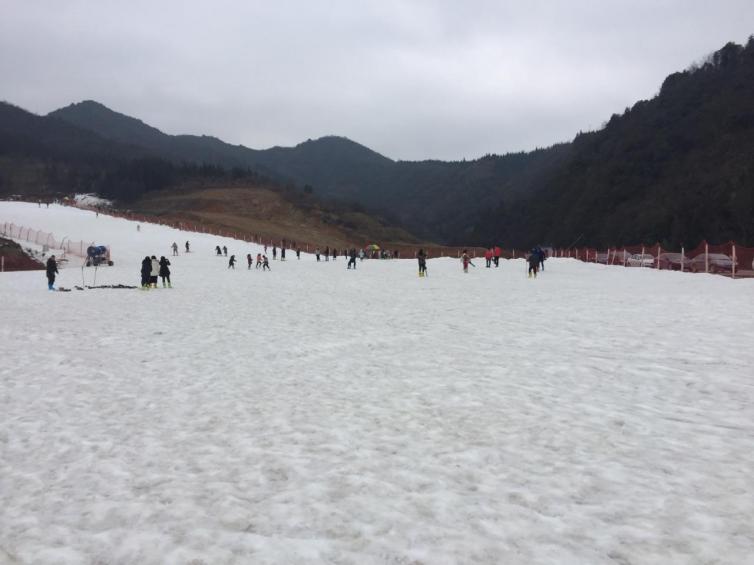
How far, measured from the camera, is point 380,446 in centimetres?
552

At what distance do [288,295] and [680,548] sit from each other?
20003mm

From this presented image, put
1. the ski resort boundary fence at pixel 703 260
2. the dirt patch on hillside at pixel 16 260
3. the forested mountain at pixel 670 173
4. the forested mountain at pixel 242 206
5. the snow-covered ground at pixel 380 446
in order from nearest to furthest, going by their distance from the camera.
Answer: the snow-covered ground at pixel 380 446, the ski resort boundary fence at pixel 703 260, the dirt patch on hillside at pixel 16 260, the forested mountain at pixel 670 173, the forested mountain at pixel 242 206

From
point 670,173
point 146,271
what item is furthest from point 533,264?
point 670,173

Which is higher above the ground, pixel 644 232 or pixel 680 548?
pixel 644 232

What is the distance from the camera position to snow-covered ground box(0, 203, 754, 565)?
12.4 feet

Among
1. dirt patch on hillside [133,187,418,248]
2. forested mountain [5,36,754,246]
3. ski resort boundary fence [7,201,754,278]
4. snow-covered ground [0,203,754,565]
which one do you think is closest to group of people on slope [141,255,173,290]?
snow-covered ground [0,203,754,565]

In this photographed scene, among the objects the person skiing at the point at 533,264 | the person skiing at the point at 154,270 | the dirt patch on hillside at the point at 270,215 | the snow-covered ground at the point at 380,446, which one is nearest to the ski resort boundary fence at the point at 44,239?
the person skiing at the point at 154,270

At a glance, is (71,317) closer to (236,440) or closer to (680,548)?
(236,440)

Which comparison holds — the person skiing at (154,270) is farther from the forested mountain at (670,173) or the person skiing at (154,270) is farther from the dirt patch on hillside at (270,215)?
the forested mountain at (670,173)

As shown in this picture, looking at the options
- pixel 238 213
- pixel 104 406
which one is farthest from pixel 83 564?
pixel 238 213

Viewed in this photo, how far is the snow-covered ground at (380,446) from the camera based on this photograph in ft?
12.4

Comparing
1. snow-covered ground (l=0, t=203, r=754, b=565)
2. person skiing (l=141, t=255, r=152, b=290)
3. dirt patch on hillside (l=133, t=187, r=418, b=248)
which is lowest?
snow-covered ground (l=0, t=203, r=754, b=565)

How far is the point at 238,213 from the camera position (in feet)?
466

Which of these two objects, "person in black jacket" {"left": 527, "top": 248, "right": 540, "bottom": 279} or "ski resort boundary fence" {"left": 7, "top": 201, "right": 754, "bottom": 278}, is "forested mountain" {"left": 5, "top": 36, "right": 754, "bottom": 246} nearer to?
"ski resort boundary fence" {"left": 7, "top": 201, "right": 754, "bottom": 278}
